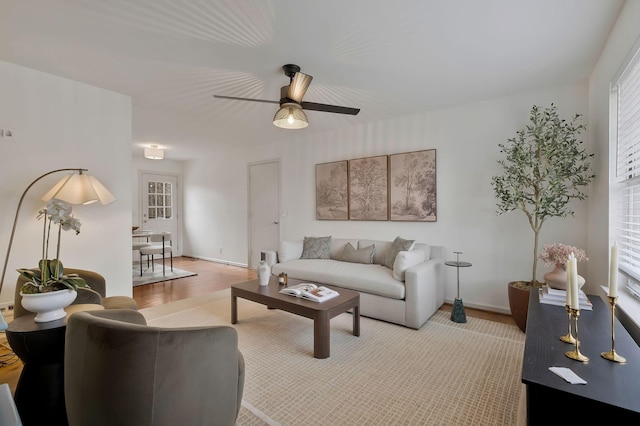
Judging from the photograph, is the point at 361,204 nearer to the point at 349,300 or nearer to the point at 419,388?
the point at 349,300

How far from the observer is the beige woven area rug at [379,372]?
173 centimetres

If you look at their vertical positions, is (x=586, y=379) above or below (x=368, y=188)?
below

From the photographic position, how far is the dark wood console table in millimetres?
939

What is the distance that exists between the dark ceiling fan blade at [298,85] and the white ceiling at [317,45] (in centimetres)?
15

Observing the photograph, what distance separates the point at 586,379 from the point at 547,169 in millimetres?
2312

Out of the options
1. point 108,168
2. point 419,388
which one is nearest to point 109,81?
point 108,168

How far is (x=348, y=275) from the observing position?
3344 millimetres

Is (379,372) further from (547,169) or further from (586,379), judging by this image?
(547,169)

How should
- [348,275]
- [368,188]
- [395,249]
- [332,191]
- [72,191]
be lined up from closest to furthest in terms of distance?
[72,191] < [348,275] < [395,249] < [368,188] < [332,191]

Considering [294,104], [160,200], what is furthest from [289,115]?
[160,200]

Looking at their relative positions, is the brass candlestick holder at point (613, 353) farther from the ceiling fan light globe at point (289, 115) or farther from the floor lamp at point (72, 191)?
the floor lamp at point (72, 191)

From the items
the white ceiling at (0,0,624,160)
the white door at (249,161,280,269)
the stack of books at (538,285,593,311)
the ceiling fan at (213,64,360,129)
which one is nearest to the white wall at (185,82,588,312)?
the white ceiling at (0,0,624,160)

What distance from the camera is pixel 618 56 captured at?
80.8 inches

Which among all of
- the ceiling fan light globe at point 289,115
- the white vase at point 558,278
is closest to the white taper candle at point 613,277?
the white vase at point 558,278
